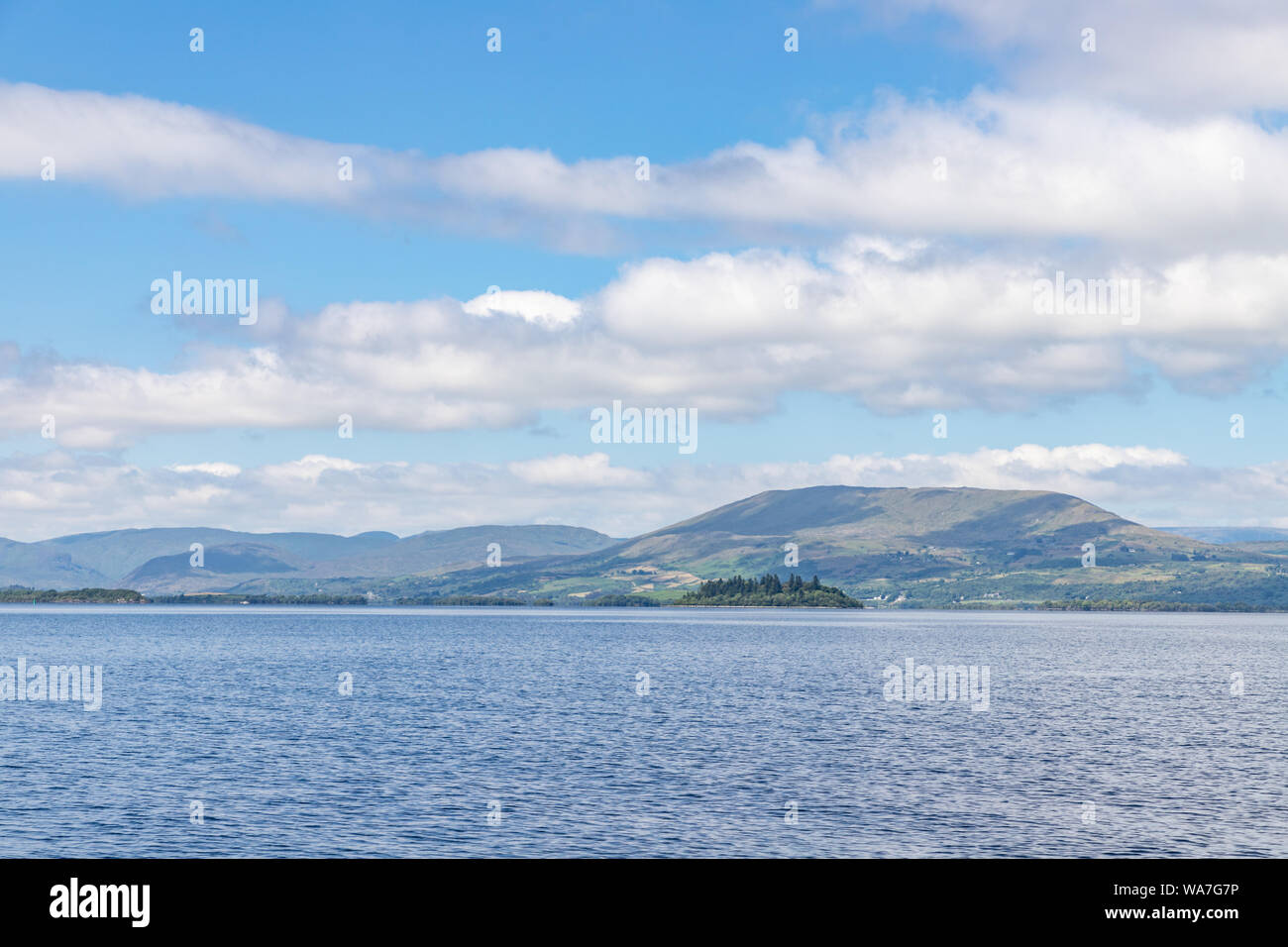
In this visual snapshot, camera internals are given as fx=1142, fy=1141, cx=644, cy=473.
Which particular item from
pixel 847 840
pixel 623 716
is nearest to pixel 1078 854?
pixel 847 840

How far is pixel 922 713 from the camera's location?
102m
